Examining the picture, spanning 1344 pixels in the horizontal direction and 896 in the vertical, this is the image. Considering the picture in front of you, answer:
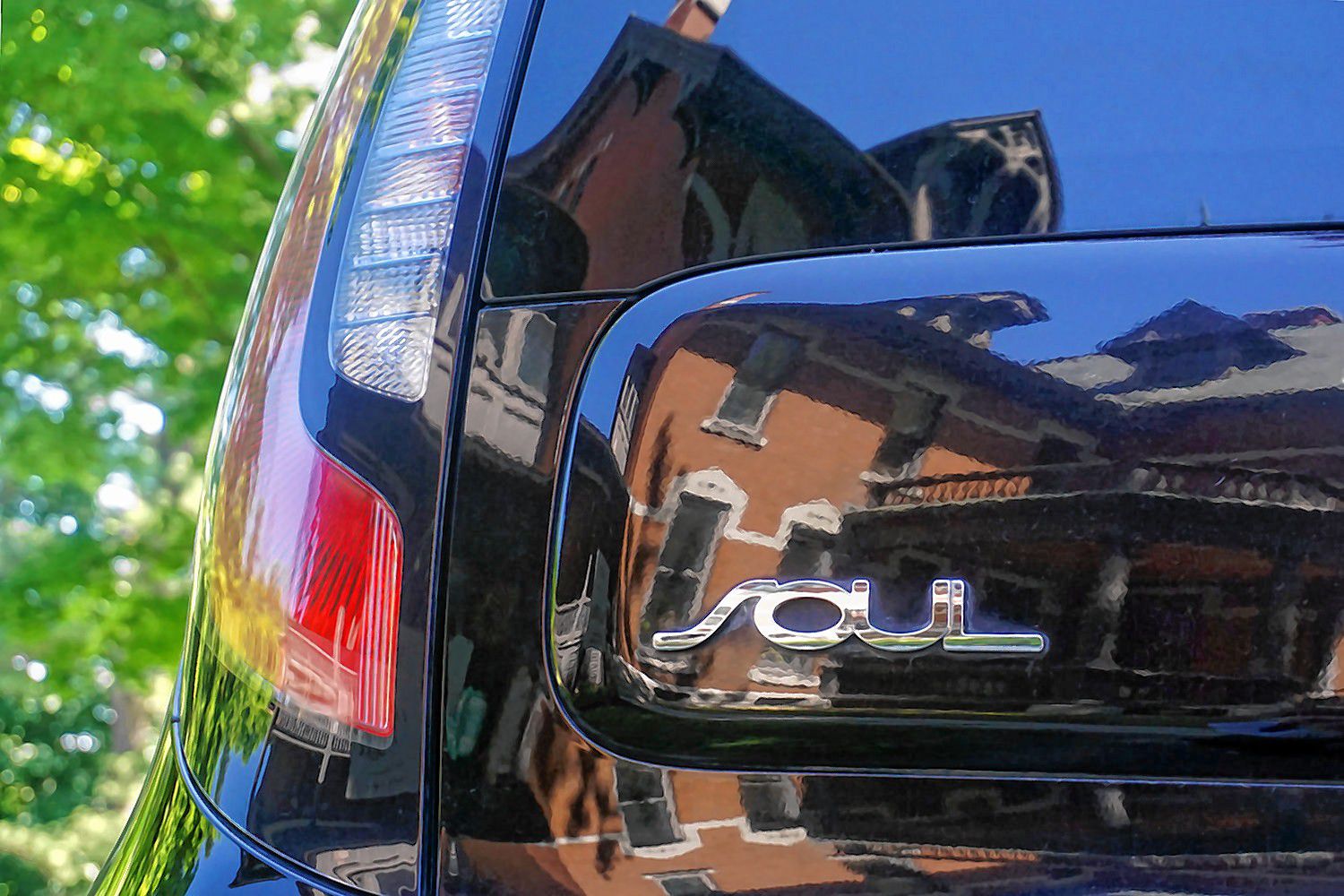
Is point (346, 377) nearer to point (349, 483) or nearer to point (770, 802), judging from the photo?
point (349, 483)

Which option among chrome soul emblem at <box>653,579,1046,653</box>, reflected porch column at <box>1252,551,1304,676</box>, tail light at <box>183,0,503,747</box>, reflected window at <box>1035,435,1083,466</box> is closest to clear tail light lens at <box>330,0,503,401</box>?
tail light at <box>183,0,503,747</box>

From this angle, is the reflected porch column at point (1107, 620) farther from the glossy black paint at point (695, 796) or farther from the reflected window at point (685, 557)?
the reflected window at point (685, 557)

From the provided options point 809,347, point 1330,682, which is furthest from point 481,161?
point 1330,682

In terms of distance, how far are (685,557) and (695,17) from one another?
1.47ft

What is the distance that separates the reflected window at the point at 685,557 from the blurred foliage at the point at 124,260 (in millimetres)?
6254

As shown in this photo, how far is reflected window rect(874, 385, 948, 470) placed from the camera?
2.94ft

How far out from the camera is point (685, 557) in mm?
914

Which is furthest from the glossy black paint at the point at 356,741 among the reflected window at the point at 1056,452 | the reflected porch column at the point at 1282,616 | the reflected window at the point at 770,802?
the reflected porch column at the point at 1282,616

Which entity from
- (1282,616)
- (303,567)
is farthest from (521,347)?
(1282,616)

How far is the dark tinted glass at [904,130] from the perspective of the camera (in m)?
0.93

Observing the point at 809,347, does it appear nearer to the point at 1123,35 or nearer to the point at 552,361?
the point at 552,361

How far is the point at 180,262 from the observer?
7133 mm

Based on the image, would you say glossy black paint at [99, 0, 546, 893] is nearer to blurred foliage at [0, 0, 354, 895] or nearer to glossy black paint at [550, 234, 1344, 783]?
glossy black paint at [550, 234, 1344, 783]

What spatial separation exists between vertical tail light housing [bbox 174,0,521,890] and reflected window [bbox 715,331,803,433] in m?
0.24
